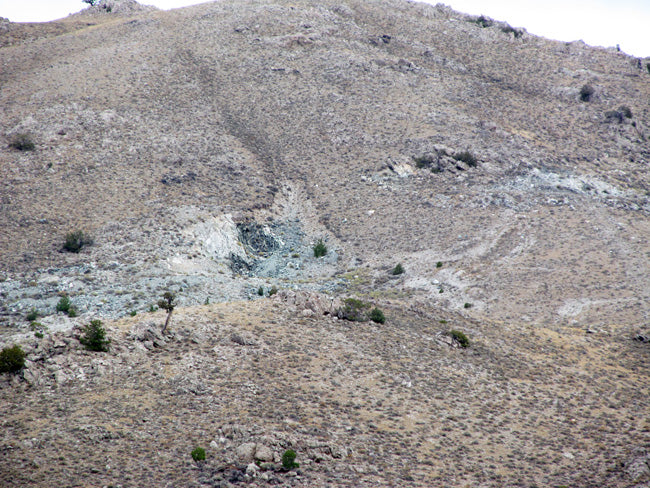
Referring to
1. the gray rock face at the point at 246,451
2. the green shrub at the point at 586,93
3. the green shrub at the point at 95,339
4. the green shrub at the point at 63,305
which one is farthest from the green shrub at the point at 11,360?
the green shrub at the point at 586,93

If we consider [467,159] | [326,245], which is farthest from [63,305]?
[467,159]

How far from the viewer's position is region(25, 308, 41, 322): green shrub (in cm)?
2902

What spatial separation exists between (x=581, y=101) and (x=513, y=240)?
112 feet

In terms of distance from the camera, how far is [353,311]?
93.8 feet

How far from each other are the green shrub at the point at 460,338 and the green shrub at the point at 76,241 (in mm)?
27450

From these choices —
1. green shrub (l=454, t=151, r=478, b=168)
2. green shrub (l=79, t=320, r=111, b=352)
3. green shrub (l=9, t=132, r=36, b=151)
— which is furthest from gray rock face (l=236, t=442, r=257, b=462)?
green shrub (l=454, t=151, r=478, b=168)

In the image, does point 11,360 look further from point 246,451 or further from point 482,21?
point 482,21

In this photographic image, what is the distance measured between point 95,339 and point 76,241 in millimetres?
18560

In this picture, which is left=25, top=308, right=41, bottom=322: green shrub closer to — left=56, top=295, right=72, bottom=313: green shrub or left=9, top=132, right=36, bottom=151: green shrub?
left=56, top=295, right=72, bottom=313: green shrub

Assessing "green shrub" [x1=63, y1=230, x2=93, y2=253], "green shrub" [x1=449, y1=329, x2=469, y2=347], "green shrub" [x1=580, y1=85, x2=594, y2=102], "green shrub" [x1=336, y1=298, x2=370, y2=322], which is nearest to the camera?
"green shrub" [x1=449, y1=329, x2=469, y2=347]

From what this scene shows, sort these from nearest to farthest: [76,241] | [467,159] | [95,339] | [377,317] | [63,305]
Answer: [95,339] → [377,317] → [63,305] → [76,241] → [467,159]

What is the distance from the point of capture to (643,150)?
2346 inches

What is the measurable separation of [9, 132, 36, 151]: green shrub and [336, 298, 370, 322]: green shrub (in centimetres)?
3599

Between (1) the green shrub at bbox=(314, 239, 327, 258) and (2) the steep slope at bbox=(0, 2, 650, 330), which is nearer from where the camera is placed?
(2) the steep slope at bbox=(0, 2, 650, 330)
